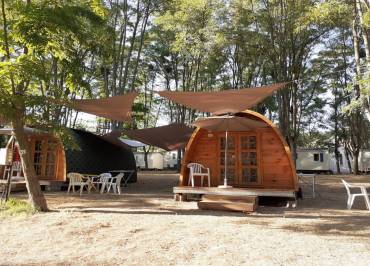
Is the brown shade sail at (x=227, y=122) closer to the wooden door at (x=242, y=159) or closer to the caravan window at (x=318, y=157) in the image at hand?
the wooden door at (x=242, y=159)

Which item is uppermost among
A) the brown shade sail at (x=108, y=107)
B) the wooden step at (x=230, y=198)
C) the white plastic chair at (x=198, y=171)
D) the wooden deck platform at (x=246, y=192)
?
the brown shade sail at (x=108, y=107)

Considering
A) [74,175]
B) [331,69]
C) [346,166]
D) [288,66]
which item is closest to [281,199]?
[74,175]

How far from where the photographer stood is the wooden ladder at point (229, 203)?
6.52m

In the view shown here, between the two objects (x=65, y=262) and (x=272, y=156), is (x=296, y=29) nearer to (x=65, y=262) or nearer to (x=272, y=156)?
(x=272, y=156)

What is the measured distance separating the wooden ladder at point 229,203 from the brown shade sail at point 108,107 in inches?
81.9

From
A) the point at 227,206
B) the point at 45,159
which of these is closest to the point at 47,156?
the point at 45,159

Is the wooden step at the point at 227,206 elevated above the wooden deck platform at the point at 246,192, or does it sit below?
below

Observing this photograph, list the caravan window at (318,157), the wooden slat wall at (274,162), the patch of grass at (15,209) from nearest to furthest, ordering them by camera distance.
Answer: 1. the patch of grass at (15,209)
2. the wooden slat wall at (274,162)
3. the caravan window at (318,157)

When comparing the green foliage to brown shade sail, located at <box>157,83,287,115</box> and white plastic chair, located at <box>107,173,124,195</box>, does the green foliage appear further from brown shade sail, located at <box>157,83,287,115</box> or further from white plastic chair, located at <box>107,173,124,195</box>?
white plastic chair, located at <box>107,173,124,195</box>

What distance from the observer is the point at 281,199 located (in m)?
8.00

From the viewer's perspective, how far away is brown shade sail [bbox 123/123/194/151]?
33.1 ft

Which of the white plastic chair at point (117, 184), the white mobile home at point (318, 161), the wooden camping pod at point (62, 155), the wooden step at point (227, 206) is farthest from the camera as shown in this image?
Answer: the white mobile home at point (318, 161)

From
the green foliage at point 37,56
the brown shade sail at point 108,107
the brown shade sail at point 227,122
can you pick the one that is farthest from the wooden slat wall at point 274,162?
the green foliage at point 37,56

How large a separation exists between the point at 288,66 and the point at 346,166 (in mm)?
17745
